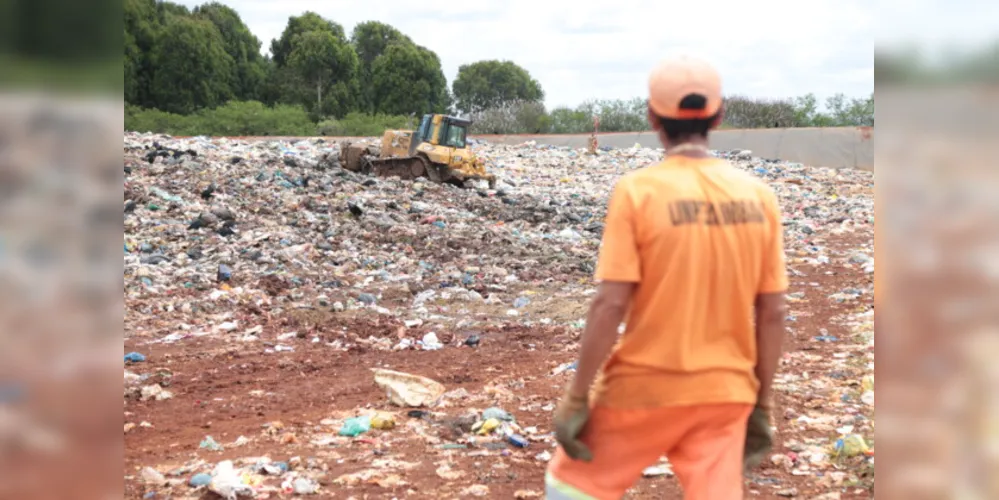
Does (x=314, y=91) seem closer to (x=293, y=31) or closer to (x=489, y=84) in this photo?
(x=293, y=31)

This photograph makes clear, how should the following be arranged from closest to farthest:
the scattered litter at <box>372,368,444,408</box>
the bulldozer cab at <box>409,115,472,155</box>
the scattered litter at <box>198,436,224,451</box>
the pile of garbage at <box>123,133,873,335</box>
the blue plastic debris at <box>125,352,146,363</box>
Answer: the scattered litter at <box>198,436,224,451</box> < the scattered litter at <box>372,368,444,408</box> < the blue plastic debris at <box>125,352,146,363</box> < the pile of garbage at <box>123,133,873,335</box> < the bulldozer cab at <box>409,115,472,155</box>

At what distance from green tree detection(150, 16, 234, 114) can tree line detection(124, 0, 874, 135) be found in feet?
0.14

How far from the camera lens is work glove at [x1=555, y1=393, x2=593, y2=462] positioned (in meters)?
2.16

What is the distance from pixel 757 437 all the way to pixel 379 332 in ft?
18.4

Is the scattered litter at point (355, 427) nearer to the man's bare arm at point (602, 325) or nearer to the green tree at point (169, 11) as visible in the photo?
the man's bare arm at point (602, 325)

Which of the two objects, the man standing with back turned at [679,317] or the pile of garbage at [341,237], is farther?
the pile of garbage at [341,237]

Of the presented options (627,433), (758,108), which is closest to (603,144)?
(758,108)

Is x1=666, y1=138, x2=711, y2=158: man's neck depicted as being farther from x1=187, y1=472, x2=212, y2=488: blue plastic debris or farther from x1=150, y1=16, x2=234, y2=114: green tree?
x1=150, y1=16, x2=234, y2=114: green tree

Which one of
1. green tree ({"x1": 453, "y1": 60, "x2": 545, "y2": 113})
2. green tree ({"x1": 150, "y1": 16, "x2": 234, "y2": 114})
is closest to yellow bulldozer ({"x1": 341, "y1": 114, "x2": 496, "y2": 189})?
green tree ({"x1": 150, "y1": 16, "x2": 234, "y2": 114})

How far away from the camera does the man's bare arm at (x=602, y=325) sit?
2.07 metres

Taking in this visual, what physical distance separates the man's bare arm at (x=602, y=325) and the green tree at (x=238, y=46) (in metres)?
38.7

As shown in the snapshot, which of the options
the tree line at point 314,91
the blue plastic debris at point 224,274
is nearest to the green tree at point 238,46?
the tree line at point 314,91
